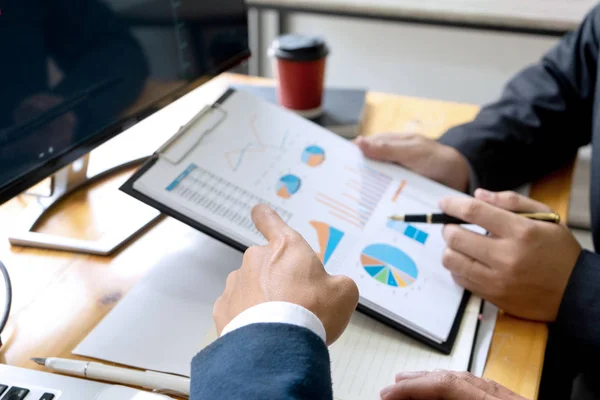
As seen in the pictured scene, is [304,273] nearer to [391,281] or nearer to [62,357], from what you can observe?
[391,281]

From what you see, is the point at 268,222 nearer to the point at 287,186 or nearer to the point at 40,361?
the point at 287,186

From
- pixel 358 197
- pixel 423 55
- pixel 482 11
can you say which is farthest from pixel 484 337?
pixel 423 55

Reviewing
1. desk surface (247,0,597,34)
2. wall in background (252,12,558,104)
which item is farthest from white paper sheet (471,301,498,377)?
wall in background (252,12,558,104)

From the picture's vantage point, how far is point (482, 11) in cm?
150

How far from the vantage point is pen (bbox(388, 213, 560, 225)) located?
648 mm

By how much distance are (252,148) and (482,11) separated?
1.07 meters

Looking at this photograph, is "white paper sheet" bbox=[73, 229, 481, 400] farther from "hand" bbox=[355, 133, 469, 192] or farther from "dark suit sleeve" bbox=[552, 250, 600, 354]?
"hand" bbox=[355, 133, 469, 192]

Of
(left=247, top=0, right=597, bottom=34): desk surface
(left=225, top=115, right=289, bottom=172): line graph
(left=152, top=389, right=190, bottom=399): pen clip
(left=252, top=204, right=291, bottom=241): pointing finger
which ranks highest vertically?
(left=252, top=204, right=291, bottom=241): pointing finger

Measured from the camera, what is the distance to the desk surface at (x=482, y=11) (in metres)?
1.46

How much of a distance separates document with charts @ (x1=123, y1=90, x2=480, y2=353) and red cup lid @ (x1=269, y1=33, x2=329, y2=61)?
0.19 metres

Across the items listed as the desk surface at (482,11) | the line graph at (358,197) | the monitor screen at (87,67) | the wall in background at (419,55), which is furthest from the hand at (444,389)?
the wall in background at (419,55)

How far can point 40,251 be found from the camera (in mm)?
680

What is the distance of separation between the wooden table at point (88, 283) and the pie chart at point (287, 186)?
145mm

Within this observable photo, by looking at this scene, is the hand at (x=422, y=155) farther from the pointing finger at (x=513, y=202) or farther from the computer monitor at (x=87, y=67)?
the computer monitor at (x=87, y=67)
